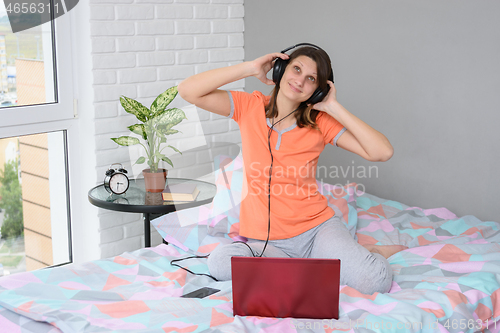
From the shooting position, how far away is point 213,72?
1.54 m

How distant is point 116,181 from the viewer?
201cm

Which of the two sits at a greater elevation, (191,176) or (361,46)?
(361,46)

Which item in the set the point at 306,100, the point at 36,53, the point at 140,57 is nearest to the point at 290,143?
the point at 306,100

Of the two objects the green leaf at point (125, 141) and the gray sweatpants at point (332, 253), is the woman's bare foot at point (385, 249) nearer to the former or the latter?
the gray sweatpants at point (332, 253)

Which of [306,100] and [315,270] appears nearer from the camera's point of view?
[315,270]

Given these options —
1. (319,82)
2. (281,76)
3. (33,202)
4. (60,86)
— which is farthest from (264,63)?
(33,202)

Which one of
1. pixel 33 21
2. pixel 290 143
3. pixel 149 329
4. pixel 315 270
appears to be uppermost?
pixel 33 21

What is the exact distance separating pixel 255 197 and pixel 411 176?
87cm

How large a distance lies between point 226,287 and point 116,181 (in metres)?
0.84

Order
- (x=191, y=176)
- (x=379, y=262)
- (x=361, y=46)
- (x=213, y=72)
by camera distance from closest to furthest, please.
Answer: (x=379, y=262) → (x=213, y=72) → (x=361, y=46) → (x=191, y=176)

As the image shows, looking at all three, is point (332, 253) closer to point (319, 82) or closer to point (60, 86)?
point (319, 82)

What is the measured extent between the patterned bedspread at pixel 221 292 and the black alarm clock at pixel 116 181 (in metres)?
0.32

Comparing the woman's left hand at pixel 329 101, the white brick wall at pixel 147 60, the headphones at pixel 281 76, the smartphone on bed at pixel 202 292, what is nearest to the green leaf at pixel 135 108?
the white brick wall at pixel 147 60

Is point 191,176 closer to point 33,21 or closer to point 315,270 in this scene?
point 33,21
